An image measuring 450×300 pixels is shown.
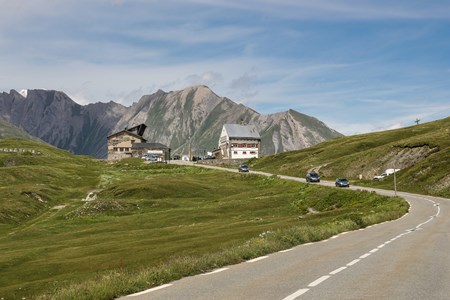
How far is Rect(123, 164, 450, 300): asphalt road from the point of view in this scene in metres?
15.4

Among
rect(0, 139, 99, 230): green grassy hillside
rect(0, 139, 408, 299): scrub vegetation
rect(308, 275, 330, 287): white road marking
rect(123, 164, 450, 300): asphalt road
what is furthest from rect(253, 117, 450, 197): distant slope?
rect(308, 275, 330, 287): white road marking

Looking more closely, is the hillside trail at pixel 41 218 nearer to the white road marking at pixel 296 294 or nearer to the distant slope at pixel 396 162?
the white road marking at pixel 296 294

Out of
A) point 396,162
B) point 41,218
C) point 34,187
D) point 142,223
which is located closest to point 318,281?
point 142,223

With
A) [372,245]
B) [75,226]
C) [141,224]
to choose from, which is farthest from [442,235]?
[75,226]

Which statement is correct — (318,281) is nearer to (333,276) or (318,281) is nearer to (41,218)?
(333,276)

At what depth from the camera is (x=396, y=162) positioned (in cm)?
13800

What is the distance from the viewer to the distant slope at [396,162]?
351 feet

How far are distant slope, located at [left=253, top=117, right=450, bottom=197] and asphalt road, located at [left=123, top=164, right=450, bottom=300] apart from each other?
7721 centimetres

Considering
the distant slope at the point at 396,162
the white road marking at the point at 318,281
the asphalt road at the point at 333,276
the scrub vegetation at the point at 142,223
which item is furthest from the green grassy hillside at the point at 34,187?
the white road marking at the point at 318,281

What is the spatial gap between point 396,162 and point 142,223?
282 feet

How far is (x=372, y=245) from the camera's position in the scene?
2986cm

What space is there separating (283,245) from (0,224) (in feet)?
230

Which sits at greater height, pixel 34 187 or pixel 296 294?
pixel 34 187

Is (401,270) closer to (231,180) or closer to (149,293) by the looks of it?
(149,293)
